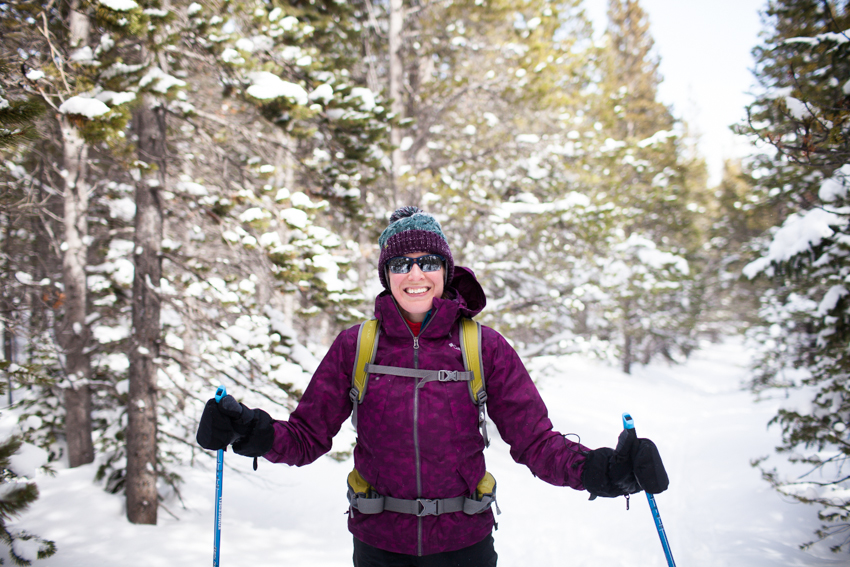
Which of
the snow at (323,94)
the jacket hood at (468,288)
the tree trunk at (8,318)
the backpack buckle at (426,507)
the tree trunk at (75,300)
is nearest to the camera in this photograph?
the backpack buckle at (426,507)

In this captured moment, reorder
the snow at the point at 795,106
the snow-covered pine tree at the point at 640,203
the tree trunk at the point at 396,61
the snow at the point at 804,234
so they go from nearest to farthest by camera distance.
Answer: the snow at the point at 795,106, the snow at the point at 804,234, the tree trunk at the point at 396,61, the snow-covered pine tree at the point at 640,203

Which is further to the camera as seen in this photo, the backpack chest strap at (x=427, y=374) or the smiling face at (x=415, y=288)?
the smiling face at (x=415, y=288)

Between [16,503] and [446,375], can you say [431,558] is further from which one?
[16,503]

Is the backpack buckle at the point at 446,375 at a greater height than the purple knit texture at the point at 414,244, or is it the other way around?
the purple knit texture at the point at 414,244

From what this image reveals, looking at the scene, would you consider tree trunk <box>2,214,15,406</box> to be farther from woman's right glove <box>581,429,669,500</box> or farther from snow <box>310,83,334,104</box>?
snow <box>310,83,334,104</box>

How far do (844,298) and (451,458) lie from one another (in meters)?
5.72

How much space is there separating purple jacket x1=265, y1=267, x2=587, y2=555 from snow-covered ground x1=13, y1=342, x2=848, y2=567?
361 centimetres

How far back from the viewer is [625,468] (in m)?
1.78

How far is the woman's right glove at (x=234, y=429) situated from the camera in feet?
6.42

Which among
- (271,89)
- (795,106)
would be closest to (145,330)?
(271,89)

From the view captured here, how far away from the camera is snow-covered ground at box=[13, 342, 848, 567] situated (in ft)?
15.8

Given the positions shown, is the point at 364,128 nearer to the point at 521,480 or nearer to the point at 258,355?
the point at 258,355

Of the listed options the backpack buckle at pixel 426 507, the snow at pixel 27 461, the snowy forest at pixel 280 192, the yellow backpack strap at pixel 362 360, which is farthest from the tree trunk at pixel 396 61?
the backpack buckle at pixel 426 507

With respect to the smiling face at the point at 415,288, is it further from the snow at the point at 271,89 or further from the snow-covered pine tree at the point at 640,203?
the snow-covered pine tree at the point at 640,203
